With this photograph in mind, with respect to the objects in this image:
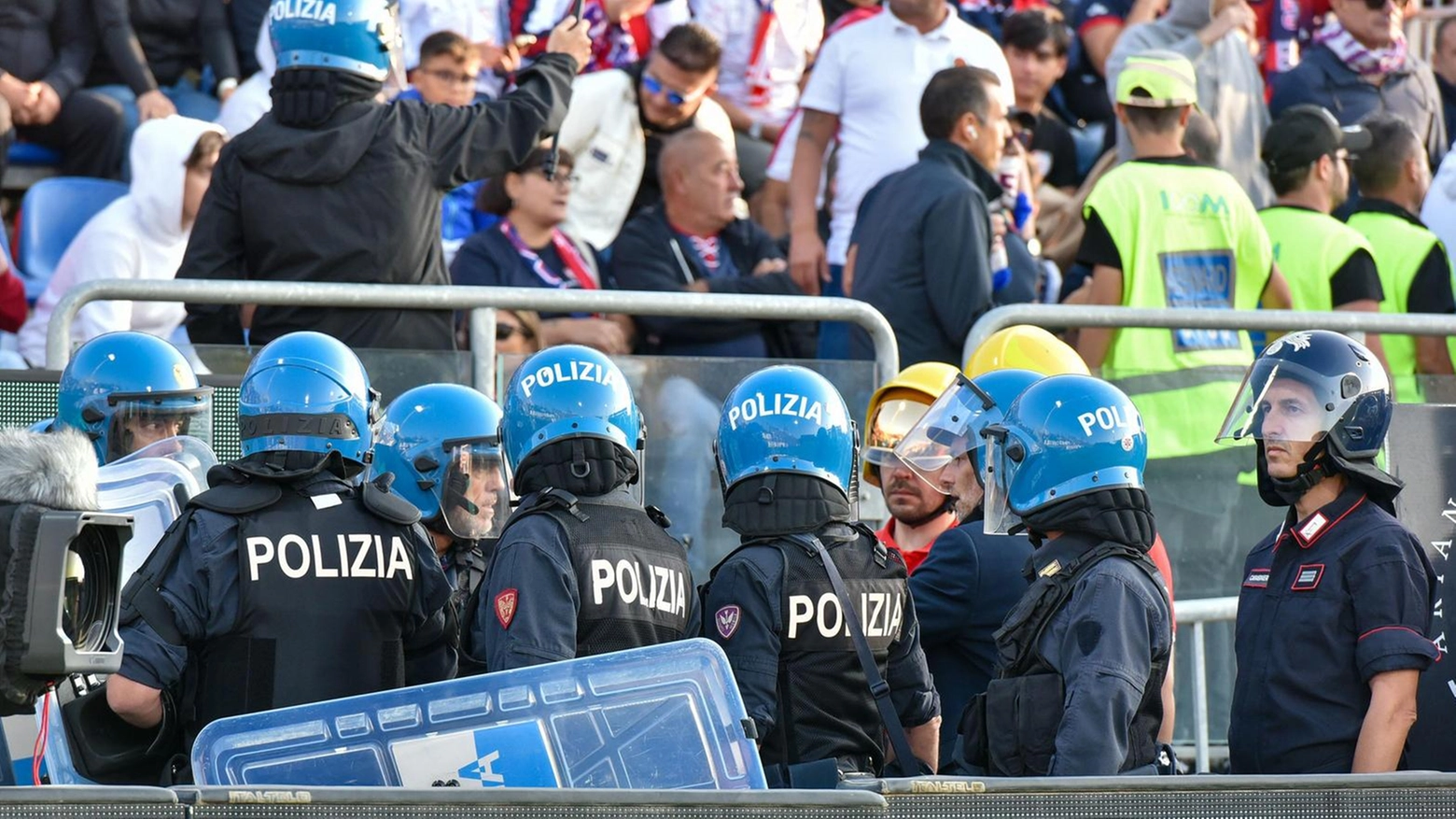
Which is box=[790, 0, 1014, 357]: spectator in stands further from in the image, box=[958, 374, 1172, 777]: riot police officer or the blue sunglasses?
box=[958, 374, 1172, 777]: riot police officer

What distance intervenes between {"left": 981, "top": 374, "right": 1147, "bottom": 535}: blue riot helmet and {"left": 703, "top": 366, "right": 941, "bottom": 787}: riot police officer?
0.36 m

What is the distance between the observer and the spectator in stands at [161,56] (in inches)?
392

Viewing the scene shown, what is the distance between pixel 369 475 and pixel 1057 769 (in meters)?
2.39

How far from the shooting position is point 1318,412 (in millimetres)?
5387

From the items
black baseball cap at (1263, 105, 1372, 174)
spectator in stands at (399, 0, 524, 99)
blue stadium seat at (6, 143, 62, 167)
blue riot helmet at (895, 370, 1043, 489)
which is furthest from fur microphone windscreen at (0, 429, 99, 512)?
blue stadium seat at (6, 143, 62, 167)

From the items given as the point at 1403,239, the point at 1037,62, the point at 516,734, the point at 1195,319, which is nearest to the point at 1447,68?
the point at 1037,62

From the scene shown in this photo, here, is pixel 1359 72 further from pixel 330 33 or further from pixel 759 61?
pixel 330 33

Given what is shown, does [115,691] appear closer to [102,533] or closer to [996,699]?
[102,533]

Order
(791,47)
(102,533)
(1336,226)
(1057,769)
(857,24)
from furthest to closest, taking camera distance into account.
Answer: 1. (791,47)
2. (857,24)
3. (1336,226)
4. (1057,769)
5. (102,533)

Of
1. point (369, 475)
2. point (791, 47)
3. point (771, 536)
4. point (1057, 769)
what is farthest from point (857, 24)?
point (1057, 769)

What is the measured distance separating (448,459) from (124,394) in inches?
35.8

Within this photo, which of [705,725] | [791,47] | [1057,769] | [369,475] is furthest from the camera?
[791,47]

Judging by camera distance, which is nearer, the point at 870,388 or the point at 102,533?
the point at 102,533

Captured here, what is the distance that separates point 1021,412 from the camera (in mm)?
5281
